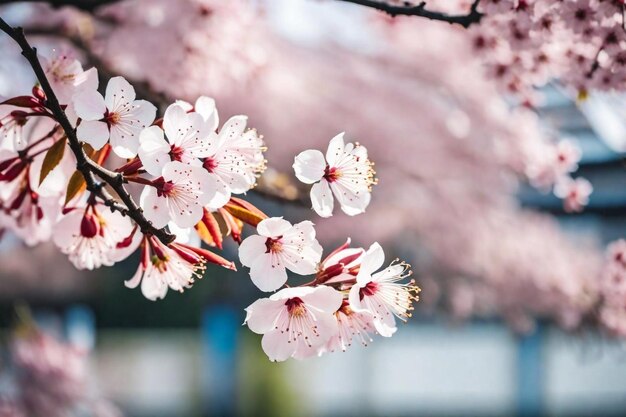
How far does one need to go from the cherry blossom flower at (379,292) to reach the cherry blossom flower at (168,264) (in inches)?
6.3

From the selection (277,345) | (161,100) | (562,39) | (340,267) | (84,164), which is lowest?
(277,345)

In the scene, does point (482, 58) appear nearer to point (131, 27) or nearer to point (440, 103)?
point (131, 27)

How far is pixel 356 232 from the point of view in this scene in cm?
566

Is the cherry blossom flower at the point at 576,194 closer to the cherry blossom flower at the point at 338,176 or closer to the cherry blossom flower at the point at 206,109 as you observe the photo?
the cherry blossom flower at the point at 338,176

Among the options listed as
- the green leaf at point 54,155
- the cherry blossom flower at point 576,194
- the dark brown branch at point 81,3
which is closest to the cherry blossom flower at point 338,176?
the green leaf at point 54,155

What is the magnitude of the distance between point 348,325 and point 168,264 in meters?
0.28

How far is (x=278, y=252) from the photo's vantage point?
98 cm

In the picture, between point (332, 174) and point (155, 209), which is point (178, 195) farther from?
point (332, 174)

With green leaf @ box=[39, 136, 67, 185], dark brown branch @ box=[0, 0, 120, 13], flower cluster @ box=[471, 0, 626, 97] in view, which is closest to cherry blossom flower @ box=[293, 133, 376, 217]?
green leaf @ box=[39, 136, 67, 185]

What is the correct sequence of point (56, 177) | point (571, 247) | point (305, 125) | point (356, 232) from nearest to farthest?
point (56, 177), point (305, 125), point (571, 247), point (356, 232)

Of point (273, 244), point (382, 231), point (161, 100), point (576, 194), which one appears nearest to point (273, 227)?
point (273, 244)

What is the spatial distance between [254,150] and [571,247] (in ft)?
13.9

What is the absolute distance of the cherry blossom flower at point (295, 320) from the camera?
3.04ft

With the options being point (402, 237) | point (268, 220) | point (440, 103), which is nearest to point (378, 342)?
point (402, 237)
